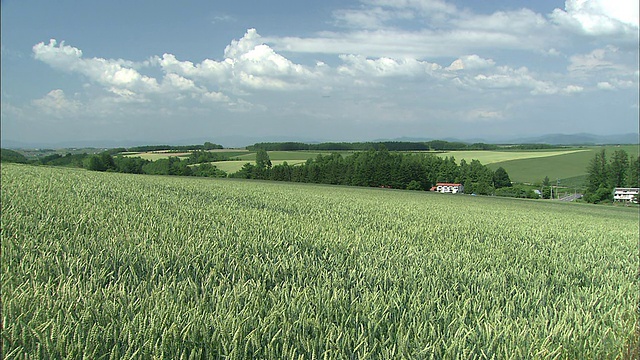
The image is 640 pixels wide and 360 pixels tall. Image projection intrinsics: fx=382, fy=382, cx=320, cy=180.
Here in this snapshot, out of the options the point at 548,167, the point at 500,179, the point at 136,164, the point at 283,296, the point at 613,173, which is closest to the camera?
the point at 283,296

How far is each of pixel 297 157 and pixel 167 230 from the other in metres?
84.4

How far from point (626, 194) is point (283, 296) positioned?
9396 centimetres

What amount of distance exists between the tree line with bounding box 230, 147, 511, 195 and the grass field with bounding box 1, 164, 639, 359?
214 feet

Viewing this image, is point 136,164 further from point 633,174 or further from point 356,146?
point 633,174

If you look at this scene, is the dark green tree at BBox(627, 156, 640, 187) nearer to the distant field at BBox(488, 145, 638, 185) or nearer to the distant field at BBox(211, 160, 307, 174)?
the distant field at BBox(488, 145, 638, 185)

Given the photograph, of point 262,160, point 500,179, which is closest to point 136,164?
point 262,160

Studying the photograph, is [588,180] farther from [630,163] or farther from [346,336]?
[346,336]

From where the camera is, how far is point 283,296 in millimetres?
2840

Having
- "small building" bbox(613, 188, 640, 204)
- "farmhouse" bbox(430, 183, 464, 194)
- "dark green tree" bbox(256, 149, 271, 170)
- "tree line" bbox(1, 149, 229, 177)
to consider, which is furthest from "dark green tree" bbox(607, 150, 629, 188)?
"tree line" bbox(1, 149, 229, 177)

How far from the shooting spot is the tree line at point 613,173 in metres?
78.2

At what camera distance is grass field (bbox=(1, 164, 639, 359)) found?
Result: 6.92ft

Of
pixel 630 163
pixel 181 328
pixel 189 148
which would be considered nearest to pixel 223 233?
pixel 181 328

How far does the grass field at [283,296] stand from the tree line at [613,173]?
8744cm

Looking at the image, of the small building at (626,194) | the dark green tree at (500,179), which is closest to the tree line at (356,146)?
the dark green tree at (500,179)
